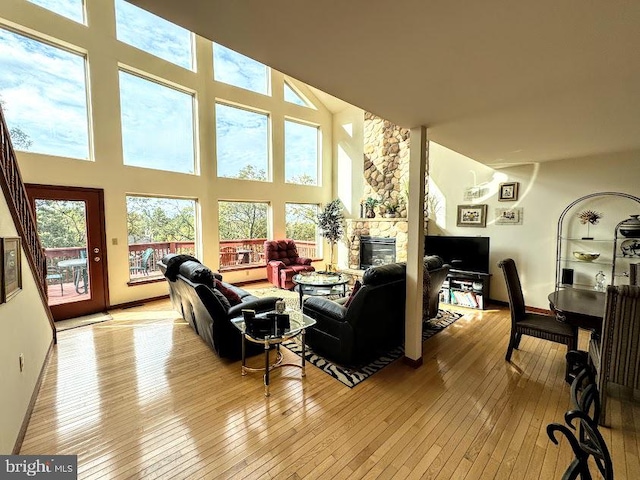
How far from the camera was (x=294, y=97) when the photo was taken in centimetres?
750

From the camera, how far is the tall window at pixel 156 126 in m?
5.00

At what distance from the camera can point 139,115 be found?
5.14 meters

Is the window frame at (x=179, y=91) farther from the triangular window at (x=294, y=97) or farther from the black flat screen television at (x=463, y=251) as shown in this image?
the black flat screen television at (x=463, y=251)

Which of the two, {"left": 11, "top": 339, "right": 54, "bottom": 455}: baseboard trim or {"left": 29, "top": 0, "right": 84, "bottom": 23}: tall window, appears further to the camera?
{"left": 29, "top": 0, "right": 84, "bottom": 23}: tall window

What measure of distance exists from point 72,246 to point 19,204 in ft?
5.91

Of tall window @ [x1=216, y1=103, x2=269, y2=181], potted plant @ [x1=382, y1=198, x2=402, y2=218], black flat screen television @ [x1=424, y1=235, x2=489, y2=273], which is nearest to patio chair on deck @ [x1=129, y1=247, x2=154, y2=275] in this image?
tall window @ [x1=216, y1=103, x2=269, y2=181]

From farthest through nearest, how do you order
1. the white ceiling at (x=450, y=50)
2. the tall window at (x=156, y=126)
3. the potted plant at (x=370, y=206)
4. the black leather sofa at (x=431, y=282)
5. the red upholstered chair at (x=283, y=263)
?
the potted plant at (x=370, y=206)
the red upholstered chair at (x=283, y=263)
the tall window at (x=156, y=126)
the black leather sofa at (x=431, y=282)
the white ceiling at (x=450, y=50)

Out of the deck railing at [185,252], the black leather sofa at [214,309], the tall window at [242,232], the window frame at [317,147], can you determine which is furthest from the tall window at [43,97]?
the window frame at [317,147]

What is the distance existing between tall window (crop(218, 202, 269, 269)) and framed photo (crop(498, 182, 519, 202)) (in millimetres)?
4924

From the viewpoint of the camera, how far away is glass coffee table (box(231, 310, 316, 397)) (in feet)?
8.25

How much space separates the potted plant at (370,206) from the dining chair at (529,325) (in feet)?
13.0

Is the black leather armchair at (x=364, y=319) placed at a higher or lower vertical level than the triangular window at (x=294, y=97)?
lower

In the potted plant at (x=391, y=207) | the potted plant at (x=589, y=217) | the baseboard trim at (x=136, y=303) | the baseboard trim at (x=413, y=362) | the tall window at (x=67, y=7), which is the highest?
the tall window at (x=67, y=7)

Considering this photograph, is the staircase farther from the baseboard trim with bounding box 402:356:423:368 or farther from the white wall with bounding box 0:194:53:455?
the baseboard trim with bounding box 402:356:423:368
